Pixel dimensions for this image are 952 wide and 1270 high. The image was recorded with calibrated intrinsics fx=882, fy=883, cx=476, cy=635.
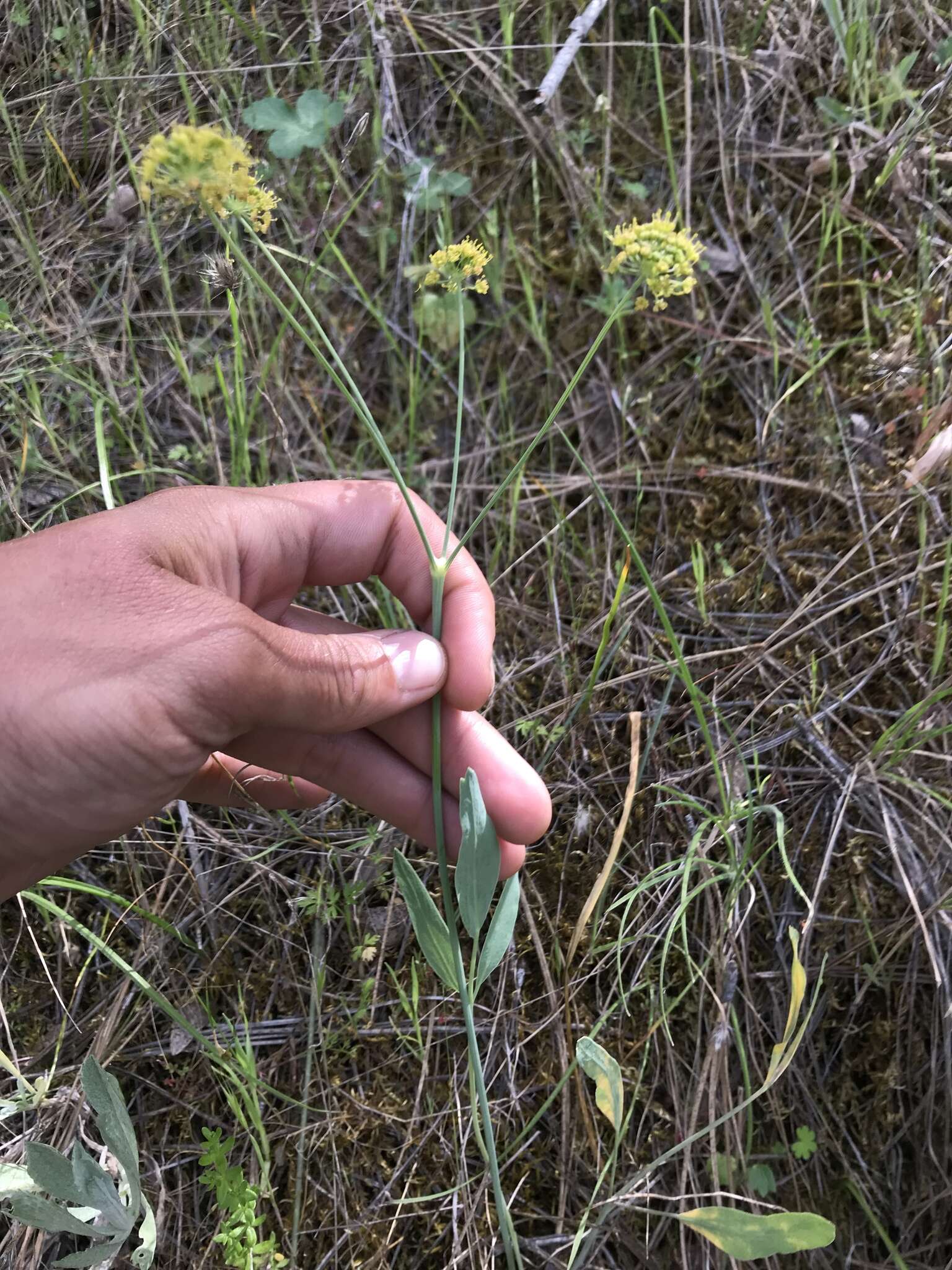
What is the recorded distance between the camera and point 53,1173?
1.49 m

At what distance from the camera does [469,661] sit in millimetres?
1843

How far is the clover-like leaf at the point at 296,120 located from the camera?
2434 mm

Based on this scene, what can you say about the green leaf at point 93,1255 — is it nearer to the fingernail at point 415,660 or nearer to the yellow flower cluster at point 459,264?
the fingernail at point 415,660

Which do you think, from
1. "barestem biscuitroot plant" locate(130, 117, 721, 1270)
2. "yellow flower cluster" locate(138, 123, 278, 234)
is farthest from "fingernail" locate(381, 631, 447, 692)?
"yellow flower cluster" locate(138, 123, 278, 234)

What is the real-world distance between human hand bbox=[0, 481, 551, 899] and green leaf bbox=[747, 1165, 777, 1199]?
77 centimetres

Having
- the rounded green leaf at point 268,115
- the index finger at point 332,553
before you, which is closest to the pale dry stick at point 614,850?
the index finger at point 332,553

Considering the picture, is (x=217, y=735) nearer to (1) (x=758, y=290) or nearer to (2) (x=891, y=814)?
(2) (x=891, y=814)

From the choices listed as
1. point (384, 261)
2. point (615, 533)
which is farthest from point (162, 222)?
point (615, 533)

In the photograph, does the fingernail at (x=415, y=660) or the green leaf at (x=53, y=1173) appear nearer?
the green leaf at (x=53, y=1173)

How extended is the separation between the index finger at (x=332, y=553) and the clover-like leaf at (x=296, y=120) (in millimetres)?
1053

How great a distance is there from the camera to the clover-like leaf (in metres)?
2.43

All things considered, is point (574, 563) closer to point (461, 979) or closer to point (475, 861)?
point (475, 861)

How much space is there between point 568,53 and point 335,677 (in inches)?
79.2

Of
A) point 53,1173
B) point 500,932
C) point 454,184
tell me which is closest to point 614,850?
point 500,932
